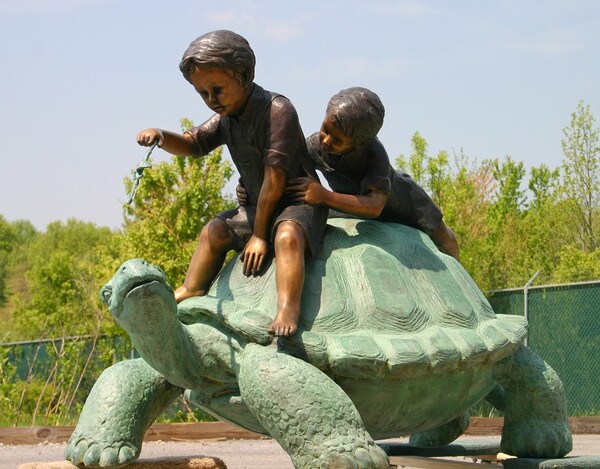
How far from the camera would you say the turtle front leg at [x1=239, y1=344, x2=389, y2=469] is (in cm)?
389

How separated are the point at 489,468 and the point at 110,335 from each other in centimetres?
1100

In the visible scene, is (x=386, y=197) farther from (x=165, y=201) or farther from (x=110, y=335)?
(x=110, y=335)

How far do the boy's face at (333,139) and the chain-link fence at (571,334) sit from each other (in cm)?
812

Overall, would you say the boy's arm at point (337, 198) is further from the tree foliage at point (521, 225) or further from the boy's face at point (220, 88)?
the tree foliage at point (521, 225)

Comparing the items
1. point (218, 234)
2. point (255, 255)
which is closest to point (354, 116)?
point (255, 255)

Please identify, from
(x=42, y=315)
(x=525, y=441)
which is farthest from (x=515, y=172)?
(x=525, y=441)

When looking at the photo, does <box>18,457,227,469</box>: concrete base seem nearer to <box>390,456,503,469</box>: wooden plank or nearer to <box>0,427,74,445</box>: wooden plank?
<box>390,456,503,469</box>: wooden plank

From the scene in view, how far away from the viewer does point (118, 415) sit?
442 centimetres

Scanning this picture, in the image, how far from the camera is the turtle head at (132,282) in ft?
12.5

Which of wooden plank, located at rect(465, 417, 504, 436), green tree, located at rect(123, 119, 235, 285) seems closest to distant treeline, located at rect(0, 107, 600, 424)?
green tree, located at rect(123, 119, 235, 285)

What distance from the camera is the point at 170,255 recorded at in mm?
13461

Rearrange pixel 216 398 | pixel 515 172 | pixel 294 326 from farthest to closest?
pixel 515 172 < pixel 216 398 < pixel 294 326

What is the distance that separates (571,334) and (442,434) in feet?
22.5

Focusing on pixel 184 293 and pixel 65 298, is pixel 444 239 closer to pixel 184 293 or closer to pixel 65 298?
pixel 184 293
